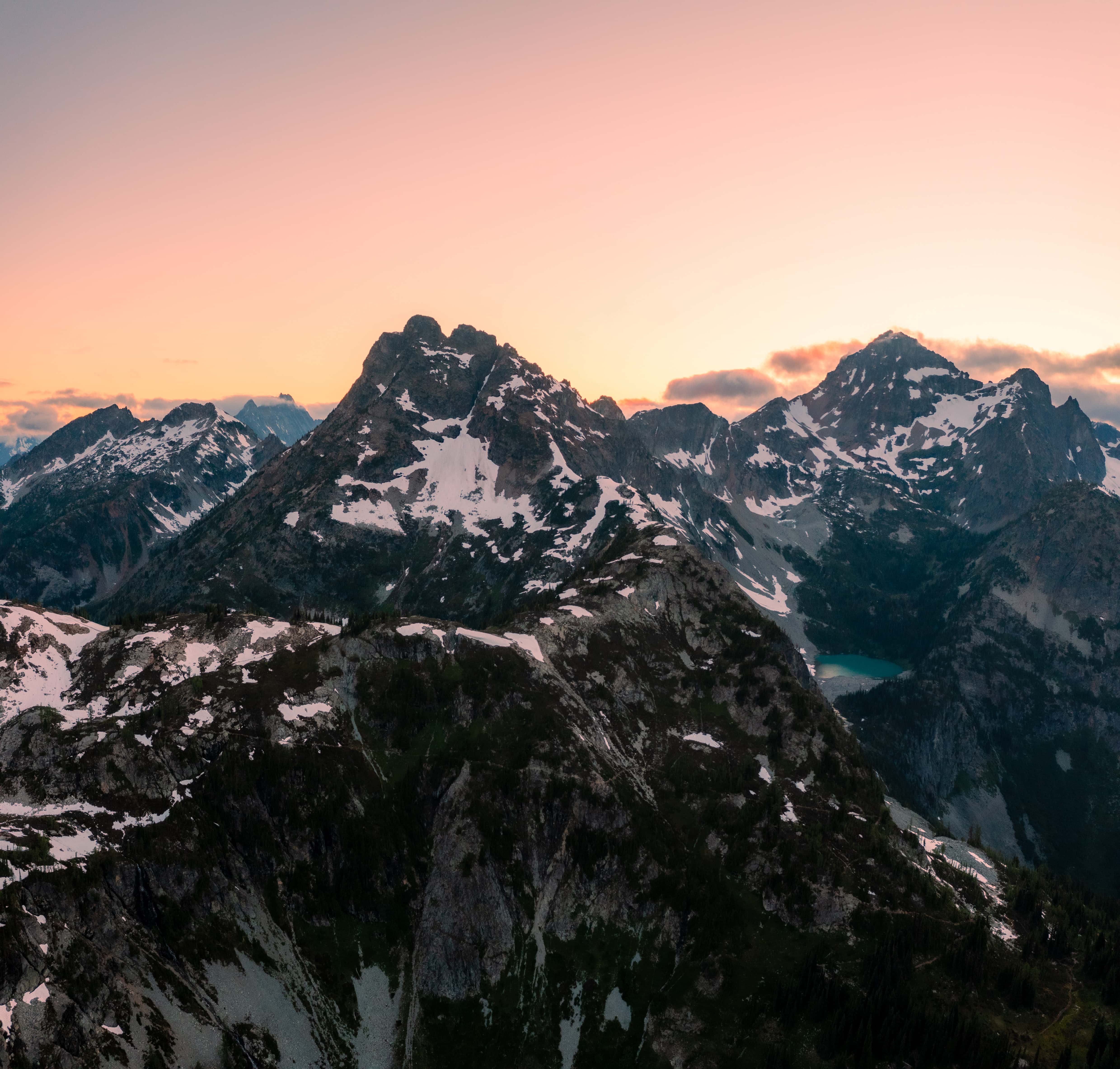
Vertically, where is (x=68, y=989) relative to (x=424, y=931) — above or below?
above

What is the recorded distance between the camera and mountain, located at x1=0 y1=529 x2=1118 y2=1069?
101750mm

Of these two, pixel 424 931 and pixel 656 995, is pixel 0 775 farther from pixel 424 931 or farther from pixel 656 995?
pixel 656 995

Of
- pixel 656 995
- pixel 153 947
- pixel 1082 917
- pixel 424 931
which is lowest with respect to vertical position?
pixel 1082 917

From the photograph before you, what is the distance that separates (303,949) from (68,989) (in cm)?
3316

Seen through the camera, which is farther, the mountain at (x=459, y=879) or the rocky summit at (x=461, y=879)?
the mountain at (x=459, y=879)

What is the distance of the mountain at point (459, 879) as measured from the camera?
4006 inches

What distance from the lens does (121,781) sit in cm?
11875

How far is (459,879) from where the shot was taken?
127m

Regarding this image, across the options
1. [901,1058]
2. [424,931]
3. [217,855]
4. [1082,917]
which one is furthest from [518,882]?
[1082,917]

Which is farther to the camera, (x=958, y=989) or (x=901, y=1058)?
(x=958, y=989)

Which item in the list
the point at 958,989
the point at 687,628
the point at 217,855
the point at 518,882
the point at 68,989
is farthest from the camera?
the point at 687,628

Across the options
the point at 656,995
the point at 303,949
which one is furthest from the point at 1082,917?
the point at 303,949

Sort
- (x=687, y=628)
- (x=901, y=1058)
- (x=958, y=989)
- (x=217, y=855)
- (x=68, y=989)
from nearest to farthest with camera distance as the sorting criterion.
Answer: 1. (x=68, y=989)
2. (x=901, y=1058)
3. (x=958, y=989)
4. (x=217, y=855)
5. (x=687, y=628)

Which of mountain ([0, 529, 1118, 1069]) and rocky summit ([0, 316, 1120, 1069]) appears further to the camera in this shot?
mountain ([0, 529, 1118, 1069])
